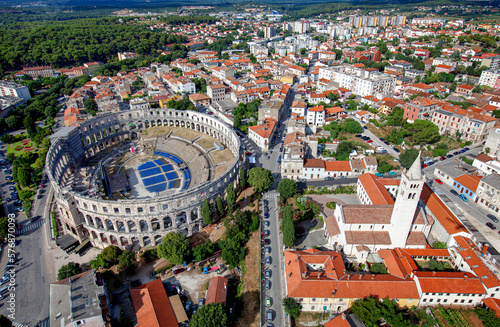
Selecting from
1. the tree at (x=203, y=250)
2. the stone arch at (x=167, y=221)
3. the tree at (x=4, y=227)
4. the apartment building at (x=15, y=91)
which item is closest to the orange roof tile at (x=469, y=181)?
the tree at (x=203, y=250)

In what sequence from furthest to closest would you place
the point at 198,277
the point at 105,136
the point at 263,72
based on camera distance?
the point at 263,72, the point at 105,136, the point at 198,277

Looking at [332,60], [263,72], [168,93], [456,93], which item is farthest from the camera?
[332,60]

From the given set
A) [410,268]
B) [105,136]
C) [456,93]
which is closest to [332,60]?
[456,93]

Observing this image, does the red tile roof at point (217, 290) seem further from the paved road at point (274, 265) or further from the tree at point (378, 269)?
the tree at point (378, 269)

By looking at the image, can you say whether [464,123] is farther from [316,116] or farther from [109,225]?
[109,225]

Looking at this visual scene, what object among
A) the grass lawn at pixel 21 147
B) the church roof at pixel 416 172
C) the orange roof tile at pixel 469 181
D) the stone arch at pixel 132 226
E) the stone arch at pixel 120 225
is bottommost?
the grass lawn at pixel 21 147

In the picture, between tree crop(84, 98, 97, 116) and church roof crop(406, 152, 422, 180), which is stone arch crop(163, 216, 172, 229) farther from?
tree crop(84, 98, 97, 116)

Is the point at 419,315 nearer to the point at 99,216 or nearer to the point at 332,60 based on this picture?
the point at 99,216
